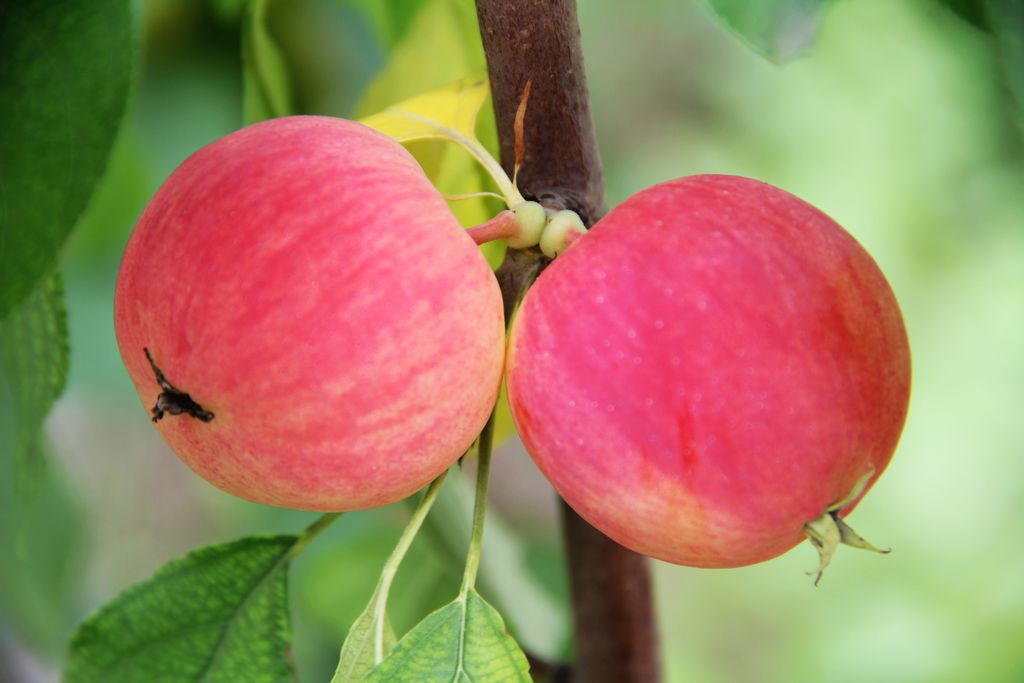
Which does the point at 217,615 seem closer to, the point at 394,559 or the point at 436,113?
the point at 394,559

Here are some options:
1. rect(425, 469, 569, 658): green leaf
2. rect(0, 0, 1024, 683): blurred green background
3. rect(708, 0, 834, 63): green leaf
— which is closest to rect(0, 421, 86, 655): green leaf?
rect(0, 0, 1024, 683): blurred green background

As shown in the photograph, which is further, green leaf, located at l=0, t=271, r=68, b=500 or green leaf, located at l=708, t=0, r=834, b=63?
green leaf, located at l=0, t=271, r=68, b=500

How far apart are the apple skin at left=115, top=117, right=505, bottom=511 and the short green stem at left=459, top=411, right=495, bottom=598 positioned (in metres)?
0.05

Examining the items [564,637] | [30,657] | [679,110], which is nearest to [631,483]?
[564,637]

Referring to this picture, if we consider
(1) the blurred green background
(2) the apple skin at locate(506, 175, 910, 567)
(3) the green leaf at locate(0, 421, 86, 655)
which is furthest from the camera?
(1) the blurred green background

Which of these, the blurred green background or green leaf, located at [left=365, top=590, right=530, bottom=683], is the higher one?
green leaf, located at [left=365, top=590, right=530, bottom=683]

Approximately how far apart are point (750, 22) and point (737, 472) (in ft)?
0.73

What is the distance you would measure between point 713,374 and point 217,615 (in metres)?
0.41

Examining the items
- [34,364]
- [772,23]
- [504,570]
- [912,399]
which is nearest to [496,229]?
[772,23]

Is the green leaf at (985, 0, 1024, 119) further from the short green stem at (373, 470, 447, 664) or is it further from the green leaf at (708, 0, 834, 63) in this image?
the short green stem at (373, 470, 447, 664)

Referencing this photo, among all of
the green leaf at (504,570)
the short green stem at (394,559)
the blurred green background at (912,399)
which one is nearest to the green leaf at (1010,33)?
the short green stem at (394,559)

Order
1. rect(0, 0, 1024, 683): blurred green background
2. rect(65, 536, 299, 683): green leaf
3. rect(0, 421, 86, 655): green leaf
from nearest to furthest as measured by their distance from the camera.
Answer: rect(65, 536, 299, 683): green leaf, rect(0, 421, 86, 655): green leaf, rect(0, 0, 1024, 683): blurred green background

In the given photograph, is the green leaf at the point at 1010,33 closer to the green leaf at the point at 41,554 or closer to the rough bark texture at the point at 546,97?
the rough bark texture at the point at 546,97

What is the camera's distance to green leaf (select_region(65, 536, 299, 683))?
0.68m
